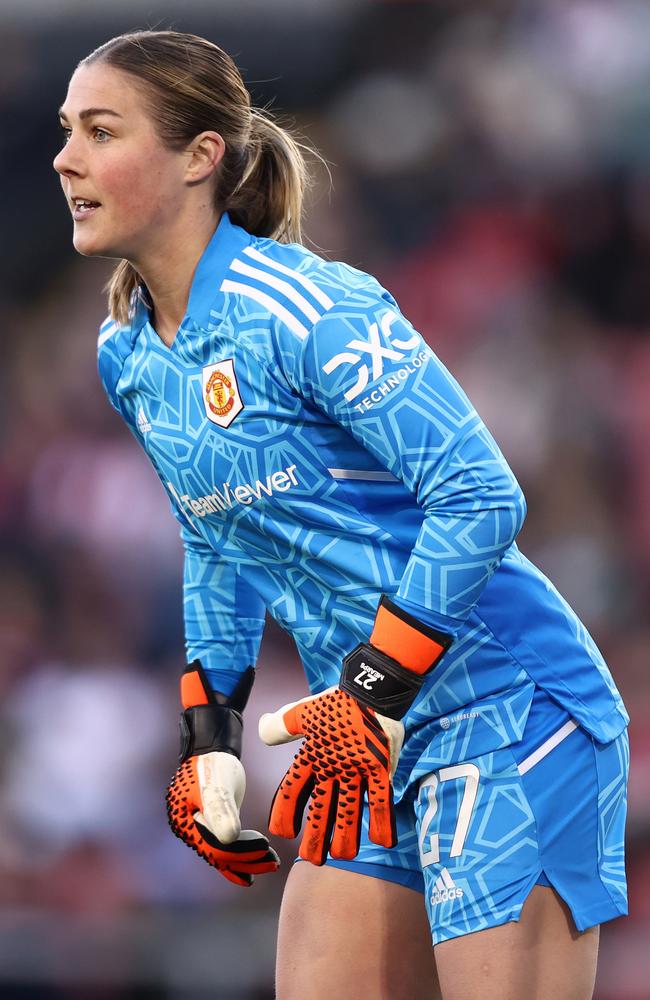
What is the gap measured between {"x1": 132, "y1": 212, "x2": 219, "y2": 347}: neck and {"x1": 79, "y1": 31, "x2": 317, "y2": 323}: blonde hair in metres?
0.10

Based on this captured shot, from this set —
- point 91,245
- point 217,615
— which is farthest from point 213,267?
point 217,615

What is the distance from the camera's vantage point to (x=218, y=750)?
2682 mm

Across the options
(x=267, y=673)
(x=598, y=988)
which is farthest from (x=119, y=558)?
(x=598, y=988)

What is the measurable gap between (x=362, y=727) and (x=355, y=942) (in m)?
0.54

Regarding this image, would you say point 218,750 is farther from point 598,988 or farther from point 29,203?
point 29,203

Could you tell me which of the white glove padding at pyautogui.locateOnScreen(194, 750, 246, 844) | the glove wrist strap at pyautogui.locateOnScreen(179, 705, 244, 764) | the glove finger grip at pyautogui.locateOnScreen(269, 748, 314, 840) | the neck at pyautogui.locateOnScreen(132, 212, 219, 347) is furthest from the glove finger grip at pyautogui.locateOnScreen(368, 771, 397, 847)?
the neck at pyautogui.locateOnScreen(132, 212, 219, 347)

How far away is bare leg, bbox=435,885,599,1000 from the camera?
2180 mm

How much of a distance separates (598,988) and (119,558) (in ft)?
8.54

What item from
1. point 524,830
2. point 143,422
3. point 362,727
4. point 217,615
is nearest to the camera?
point 362,727

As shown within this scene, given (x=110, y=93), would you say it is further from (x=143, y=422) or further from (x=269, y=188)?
(x=143, y=422)

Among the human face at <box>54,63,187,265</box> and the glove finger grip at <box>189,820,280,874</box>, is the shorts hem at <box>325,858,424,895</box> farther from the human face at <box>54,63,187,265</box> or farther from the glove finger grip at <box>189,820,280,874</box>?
the human face at <box>54,63,187,265</box>

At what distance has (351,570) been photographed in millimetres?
2299

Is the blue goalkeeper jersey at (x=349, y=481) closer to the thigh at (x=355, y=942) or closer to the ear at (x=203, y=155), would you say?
the ear at (x=203, y=155)

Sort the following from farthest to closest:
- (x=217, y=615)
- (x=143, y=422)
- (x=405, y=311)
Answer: (x=405, y=311), (x=217, y=615), (x=143, y=422)
